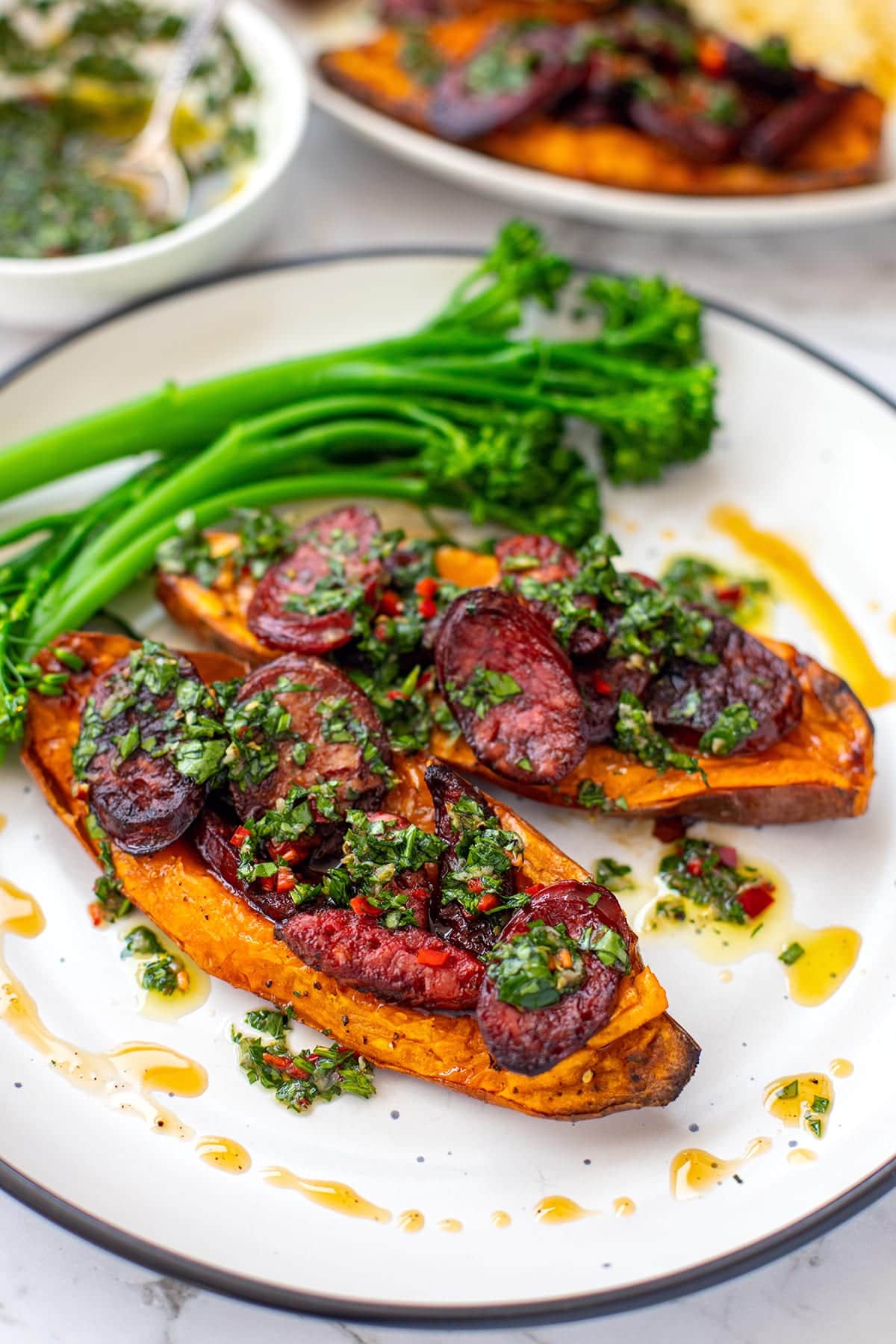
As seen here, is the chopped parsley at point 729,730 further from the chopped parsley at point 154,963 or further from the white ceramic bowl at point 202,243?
the white ceramic bowl at point 202,243

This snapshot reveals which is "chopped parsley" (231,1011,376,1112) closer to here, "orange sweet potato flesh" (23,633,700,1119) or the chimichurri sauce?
"orange sweet potato flesh" (23,633,700,1119)

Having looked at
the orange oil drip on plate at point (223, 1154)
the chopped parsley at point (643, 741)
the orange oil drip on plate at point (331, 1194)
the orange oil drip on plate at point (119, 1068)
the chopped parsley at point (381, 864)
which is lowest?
the orange oil drip on plate at point (119, 1068)

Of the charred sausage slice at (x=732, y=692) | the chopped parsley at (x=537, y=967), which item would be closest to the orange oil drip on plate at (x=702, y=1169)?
the chopped parsley at (x=537, y=967)

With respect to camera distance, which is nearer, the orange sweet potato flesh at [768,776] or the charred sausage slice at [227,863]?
the charred sausage slice at [227,863]

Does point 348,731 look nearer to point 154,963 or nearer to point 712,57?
point 154,963

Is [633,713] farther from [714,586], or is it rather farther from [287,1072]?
[287,1072]

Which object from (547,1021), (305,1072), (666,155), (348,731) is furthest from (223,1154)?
(666,155)

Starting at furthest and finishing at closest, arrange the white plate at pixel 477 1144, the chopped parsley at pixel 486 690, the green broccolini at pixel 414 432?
1. the green broccolini at pixel 414 432
2. the chopped parsley at pixel 486 690
3. the white plate at pixel 477 1144

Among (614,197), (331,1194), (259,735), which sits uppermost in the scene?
(614,197)
